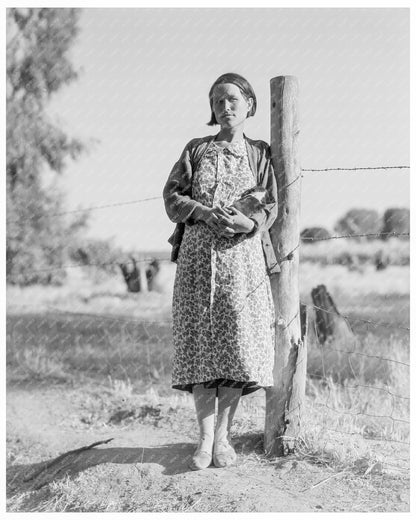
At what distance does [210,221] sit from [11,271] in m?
8.66

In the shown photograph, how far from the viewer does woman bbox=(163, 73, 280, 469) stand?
3.62 metres

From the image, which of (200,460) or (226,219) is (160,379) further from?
(226,219)

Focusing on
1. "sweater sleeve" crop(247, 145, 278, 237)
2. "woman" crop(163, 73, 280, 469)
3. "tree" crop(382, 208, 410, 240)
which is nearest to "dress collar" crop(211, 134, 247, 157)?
"woman" crop(163, 73, 280, 469)

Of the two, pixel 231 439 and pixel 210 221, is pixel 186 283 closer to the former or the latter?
pixel 210 221

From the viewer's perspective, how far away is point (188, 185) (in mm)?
3760

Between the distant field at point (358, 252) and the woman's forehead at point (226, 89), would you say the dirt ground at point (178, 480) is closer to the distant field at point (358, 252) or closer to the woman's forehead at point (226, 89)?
the woman's forehead at point (226, 89)

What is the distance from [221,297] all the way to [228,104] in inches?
38.6

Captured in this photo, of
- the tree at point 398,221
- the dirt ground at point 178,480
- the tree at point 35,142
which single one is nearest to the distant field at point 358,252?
the tree at point 398,221

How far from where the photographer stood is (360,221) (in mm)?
19328

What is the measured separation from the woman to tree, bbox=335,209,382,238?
1393 centimetres

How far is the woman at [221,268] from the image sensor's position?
11.9 feet

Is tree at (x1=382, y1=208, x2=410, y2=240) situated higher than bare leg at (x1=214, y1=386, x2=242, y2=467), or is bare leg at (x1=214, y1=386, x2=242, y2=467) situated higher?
tree at (x1=382, y1=208, x2=410, y2=240)

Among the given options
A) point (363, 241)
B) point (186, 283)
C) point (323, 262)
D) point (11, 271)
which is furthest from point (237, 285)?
point (363, 241)

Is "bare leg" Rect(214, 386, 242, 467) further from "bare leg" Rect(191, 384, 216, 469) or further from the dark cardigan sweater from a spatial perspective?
the dark cardigan sweater
